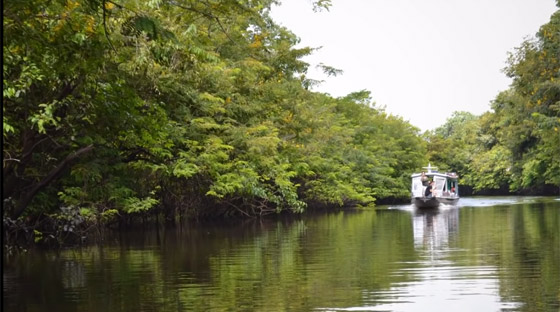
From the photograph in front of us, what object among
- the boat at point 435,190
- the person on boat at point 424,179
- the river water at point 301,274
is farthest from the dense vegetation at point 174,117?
the person on boat at point 424,179

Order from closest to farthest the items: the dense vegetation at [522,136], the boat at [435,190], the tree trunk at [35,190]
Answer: the tree trunk at [35,190]
the dense vegetation at [522,136]
the boat at [435,190]

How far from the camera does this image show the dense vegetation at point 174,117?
508 inches

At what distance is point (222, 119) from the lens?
2975 centimetres

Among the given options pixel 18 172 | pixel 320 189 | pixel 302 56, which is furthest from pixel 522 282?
pixel 320 189

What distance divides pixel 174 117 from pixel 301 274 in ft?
47.6

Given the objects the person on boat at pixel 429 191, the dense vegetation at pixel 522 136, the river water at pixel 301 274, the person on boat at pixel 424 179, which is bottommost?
the river water at pixel 301 274

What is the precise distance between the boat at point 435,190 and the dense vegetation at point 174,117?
10.0 ft

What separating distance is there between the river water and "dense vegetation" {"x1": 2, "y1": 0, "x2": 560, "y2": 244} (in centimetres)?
203

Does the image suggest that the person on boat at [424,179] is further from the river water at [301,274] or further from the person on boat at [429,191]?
the river water at [301,274]

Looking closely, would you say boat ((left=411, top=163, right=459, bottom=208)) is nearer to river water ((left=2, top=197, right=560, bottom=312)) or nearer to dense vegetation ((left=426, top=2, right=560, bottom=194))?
dense vegetation ((left=426, top=2, right=560, bottom=194))

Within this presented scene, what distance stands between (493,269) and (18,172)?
1019 centimetres

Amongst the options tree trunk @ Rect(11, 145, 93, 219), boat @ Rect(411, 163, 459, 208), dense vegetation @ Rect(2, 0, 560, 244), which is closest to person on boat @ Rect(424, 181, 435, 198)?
boat @ Rect(411, 163, 459, 208)

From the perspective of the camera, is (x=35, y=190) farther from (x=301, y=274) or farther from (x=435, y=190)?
(x=435, y=190)

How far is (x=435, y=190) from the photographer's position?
169 feet
